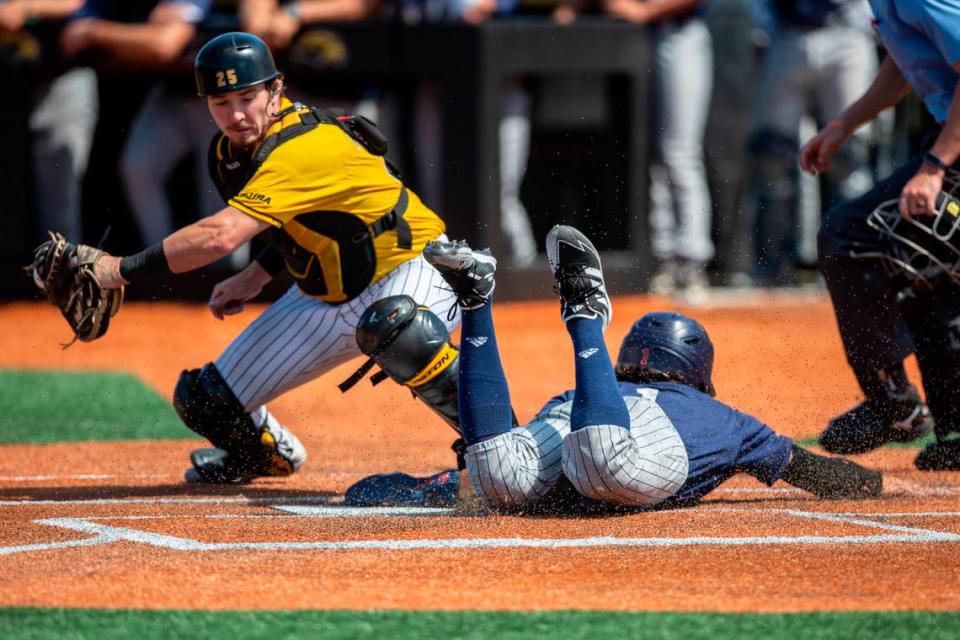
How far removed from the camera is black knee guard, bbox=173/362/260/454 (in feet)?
17.3

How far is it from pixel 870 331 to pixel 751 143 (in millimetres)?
5907

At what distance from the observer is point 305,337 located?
5195 millimetres

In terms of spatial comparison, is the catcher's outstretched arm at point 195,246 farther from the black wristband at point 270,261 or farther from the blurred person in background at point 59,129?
the blurred person in background at point 59,129

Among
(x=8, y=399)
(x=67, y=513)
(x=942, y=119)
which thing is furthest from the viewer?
(x=8, y=399)

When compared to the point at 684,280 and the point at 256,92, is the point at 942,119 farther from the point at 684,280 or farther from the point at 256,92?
the point at 684,280

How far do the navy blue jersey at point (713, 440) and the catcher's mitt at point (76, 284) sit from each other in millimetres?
1625

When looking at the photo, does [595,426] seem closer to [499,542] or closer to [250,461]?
[499,542]

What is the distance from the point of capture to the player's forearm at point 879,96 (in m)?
5.51

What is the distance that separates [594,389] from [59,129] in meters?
7.36

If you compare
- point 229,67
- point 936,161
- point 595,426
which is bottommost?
point 595,426

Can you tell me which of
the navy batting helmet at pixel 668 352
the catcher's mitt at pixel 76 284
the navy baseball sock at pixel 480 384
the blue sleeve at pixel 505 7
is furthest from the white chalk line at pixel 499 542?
the blue sleeve at pixel 505 7

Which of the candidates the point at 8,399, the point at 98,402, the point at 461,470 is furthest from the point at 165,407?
the point at 461,470

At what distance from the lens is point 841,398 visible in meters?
7.53

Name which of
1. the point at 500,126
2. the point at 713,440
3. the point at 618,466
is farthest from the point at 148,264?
the point at 500,126
